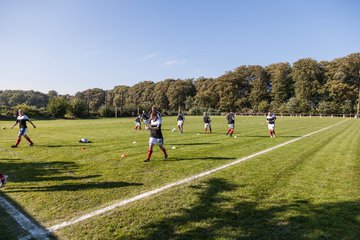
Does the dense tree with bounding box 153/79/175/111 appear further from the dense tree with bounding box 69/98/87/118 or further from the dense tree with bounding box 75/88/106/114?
the dense tree with bounding box 69/98/87/118

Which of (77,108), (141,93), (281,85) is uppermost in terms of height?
(141,93)

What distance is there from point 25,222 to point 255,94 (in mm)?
110133

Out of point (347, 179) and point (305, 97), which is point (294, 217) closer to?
point (347, 179)

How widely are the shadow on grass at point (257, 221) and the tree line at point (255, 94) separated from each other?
66790 millimetres

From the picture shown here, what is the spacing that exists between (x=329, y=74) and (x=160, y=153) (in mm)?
97583

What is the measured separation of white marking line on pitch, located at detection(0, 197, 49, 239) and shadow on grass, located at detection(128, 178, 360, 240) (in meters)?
1.60

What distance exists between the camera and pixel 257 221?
5.31m

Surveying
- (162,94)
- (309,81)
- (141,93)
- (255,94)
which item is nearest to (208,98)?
(255,94)

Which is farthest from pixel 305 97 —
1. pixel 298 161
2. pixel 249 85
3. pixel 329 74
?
pixel 298 161

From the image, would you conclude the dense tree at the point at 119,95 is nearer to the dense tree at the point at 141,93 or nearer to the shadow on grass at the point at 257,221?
the dense tree at the point at 141,93

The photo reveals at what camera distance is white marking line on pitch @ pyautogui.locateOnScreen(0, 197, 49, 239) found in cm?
478

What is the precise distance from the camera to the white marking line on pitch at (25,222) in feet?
15.7

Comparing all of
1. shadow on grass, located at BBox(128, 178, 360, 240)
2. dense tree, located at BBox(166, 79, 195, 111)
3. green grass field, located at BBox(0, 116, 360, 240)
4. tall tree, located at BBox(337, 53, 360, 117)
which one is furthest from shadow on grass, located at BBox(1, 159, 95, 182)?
dense tree, located at BBox(166, 79, 195, 111)

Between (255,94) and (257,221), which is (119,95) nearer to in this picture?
(255,94)
